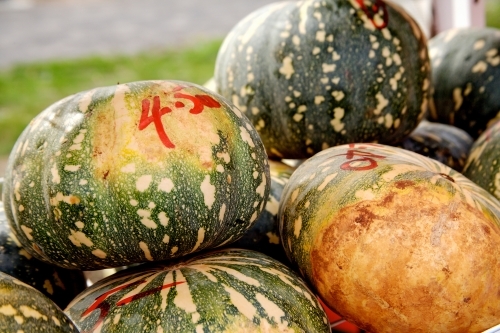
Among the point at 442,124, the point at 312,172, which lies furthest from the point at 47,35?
the point at 312,172

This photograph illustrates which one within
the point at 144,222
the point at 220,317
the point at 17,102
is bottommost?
the point at 17,102

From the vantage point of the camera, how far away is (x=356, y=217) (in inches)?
37.8

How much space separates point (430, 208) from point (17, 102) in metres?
3.36

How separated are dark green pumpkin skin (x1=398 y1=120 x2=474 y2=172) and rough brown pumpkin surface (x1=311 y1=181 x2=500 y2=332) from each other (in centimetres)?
56

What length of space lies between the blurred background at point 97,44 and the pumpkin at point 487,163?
49.6 inches

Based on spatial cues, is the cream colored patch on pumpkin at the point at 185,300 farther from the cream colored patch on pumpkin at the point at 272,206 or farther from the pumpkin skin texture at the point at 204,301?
the cream colored patch on pumpkin at the point at 272,206

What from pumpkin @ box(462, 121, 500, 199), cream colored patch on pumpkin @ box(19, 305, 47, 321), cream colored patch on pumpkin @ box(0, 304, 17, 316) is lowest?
pumpkin @ box(462, 121, 500, 199)

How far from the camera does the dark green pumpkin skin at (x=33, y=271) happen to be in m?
1.10

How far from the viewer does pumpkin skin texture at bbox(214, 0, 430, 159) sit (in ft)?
4.36

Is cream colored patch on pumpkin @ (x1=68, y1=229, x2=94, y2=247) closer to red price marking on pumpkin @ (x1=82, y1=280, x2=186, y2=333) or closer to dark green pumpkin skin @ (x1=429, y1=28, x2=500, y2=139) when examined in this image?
red price marking on pumpkin @ (x1=82, y1=280, x2=186, y2=333)

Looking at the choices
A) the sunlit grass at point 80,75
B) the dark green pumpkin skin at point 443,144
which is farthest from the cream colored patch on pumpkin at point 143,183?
the sunlit grass at point 80,75

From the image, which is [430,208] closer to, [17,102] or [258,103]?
[258,103]

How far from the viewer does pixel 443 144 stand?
1.53 meters

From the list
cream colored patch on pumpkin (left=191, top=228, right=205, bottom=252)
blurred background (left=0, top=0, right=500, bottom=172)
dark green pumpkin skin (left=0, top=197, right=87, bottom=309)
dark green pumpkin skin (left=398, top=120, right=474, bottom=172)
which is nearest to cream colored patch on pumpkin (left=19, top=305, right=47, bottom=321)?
cream colored patch on pumpkin (left=191, top=228, right=205, bottom=252)
